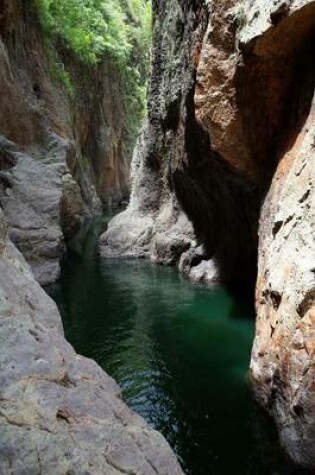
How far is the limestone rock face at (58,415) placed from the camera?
3193 mm

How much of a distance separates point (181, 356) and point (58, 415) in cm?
570

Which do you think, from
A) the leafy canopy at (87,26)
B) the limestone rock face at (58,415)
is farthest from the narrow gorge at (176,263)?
the leafy canopy at (87,26)

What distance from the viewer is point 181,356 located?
9062mm

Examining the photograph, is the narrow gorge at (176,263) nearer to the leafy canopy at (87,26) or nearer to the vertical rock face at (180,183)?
the vertical rock face at (180,183)

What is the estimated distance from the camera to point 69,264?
18.3 meters

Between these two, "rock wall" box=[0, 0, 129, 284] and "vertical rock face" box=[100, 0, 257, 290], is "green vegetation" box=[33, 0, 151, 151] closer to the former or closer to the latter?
"rock wall" box=[0, 0, 129, 284]

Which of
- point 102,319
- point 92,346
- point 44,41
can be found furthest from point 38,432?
point 44,41

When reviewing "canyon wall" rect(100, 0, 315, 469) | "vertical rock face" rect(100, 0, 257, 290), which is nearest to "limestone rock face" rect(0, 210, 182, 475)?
"canyon wall" rect(100, 0, 315, 469)

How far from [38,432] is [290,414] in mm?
3521

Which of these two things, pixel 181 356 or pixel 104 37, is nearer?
pixel 181 356

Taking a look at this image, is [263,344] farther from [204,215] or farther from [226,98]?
[204,215]

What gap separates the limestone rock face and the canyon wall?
2.48m

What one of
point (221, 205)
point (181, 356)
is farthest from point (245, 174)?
point (181, 356)

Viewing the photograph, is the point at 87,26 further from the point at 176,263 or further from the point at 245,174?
the point at 245,174
